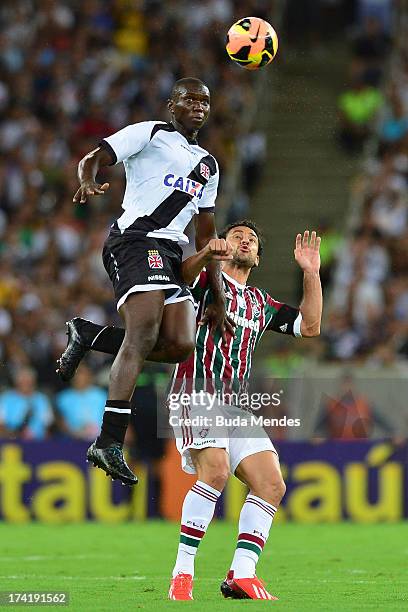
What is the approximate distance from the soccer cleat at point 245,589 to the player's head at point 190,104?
2.95m

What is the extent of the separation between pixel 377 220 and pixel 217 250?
1081 cm

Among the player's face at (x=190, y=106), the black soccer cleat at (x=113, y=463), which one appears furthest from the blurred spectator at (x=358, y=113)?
the black soccer cleat at (x=113, y=463)

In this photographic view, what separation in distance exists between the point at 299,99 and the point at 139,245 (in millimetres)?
14209

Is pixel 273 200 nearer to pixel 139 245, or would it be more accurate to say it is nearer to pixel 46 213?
pixel 46 213

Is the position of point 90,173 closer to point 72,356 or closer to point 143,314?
point 143,314

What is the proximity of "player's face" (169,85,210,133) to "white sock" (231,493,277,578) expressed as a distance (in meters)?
2.50

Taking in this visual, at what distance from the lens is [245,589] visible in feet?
28.5

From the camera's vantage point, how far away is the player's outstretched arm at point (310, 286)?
31.4 feet

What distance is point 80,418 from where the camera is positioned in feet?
53.4

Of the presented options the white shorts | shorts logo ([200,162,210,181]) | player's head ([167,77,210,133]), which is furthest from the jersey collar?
player's head ([167,77,210,133])

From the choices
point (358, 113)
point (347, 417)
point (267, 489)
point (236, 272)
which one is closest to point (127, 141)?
point (236, 272)

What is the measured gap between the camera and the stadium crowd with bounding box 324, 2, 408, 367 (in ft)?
59.1

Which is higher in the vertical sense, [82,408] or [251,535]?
[251,535]

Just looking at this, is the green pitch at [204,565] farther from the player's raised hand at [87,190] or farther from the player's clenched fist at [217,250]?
the player's raised hand at [87,190]
